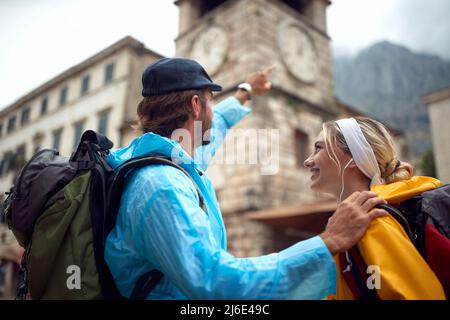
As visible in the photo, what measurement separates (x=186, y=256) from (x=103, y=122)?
15763mm

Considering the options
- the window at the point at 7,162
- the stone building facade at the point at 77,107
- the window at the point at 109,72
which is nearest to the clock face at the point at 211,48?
the stone building facade at the point at 77,107

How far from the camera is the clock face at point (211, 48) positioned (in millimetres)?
11875

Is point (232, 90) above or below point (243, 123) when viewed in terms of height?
above

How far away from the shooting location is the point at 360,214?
4.35 ft

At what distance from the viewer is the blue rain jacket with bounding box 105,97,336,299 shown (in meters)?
1.14

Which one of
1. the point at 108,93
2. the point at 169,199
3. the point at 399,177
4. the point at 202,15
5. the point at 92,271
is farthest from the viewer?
the point at 108,93

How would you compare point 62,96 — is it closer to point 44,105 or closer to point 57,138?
point 44,105

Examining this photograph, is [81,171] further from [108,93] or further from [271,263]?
[108,93]

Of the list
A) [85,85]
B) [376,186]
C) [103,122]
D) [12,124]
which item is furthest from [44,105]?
[376,186]

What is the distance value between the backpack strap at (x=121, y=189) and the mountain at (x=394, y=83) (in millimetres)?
47657

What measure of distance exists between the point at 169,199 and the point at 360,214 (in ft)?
2.29

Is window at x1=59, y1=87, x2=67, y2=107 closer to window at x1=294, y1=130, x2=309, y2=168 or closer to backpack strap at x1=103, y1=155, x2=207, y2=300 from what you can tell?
window at x1=294, y1=130, x2=309, y2=168

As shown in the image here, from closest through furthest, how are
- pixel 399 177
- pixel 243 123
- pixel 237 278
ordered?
1. pixel 237 278
2. pixel 399 177
3. pixel 243 123

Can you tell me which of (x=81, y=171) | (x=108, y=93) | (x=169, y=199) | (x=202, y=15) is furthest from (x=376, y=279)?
(x=108, y=93)
